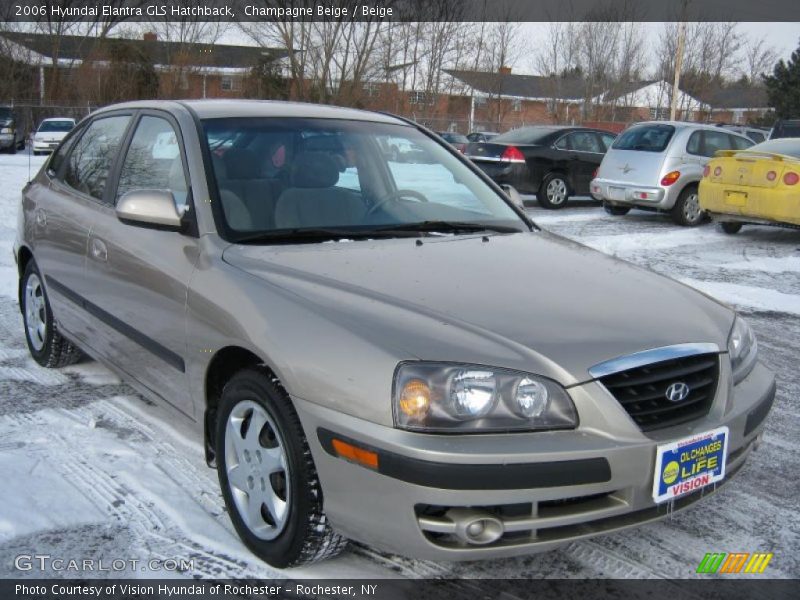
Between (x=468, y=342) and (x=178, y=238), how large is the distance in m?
1.41

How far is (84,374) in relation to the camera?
15.4ft

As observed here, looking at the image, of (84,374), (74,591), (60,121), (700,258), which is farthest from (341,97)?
(74,591)

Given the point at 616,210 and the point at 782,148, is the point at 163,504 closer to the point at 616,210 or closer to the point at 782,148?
the point at 782,148

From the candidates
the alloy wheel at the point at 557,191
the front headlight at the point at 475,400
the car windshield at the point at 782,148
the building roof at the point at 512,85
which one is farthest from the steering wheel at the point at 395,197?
the building roof at the point at 512,85

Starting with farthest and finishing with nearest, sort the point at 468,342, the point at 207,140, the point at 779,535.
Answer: the point at 207,140 < the point at 779,535 < the point at 468,342

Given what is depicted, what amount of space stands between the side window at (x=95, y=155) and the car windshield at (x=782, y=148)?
8.47 m

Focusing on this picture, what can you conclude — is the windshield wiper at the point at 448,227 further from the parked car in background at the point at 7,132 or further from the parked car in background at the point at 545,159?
the parked car in background at the point at 7,132

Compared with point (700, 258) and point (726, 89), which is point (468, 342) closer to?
point (700, 258)

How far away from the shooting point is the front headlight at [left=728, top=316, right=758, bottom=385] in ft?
9.36

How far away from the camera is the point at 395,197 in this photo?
12.1ft

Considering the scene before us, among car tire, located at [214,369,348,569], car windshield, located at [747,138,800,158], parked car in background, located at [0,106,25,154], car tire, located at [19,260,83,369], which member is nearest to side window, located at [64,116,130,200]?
car tire, located at [19,260,83,369]

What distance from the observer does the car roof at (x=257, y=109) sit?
11.9ft

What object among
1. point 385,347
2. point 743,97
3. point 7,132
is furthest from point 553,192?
point 743,97

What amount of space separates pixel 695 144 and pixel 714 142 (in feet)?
1.87
